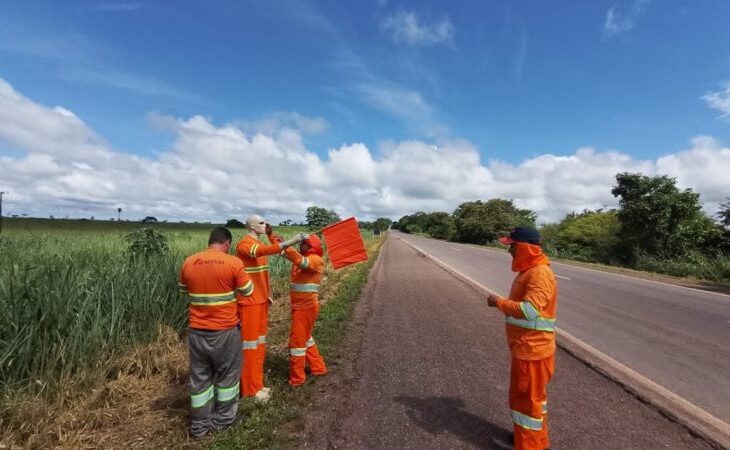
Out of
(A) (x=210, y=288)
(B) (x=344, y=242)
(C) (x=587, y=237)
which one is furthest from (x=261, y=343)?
(C) (x=587, y=237)

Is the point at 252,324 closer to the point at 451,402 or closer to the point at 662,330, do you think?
the point at 451,402

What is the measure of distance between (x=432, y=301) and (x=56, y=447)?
296 inches

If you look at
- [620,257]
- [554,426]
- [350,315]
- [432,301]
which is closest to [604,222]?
[620,257]

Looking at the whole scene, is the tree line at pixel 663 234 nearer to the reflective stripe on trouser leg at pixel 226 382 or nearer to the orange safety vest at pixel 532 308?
the orange safety vest at pixel 532 308

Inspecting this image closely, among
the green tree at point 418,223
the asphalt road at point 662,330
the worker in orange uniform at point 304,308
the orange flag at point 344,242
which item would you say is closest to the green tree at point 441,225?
Answer: the green tree at point 418,223

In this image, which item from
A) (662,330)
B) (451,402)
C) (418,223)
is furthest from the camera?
(418,223)

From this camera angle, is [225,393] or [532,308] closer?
[532,308]

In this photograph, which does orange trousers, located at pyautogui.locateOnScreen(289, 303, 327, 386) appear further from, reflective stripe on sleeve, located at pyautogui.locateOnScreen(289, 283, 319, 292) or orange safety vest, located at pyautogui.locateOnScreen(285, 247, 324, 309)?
reflective stripe on sleeve, located at pyautogui.locateOnScreen(289, 283, 319, 292)

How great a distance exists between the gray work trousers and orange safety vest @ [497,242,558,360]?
97.0 inches

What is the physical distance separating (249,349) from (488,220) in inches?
2038

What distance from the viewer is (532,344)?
2.99 metres

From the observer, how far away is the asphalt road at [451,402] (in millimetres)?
3268

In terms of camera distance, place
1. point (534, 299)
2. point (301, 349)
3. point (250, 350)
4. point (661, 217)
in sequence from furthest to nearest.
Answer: point (661, 217) < point (301, 349) < point (250, 350) < point (534, 299)

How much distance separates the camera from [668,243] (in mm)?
19859
